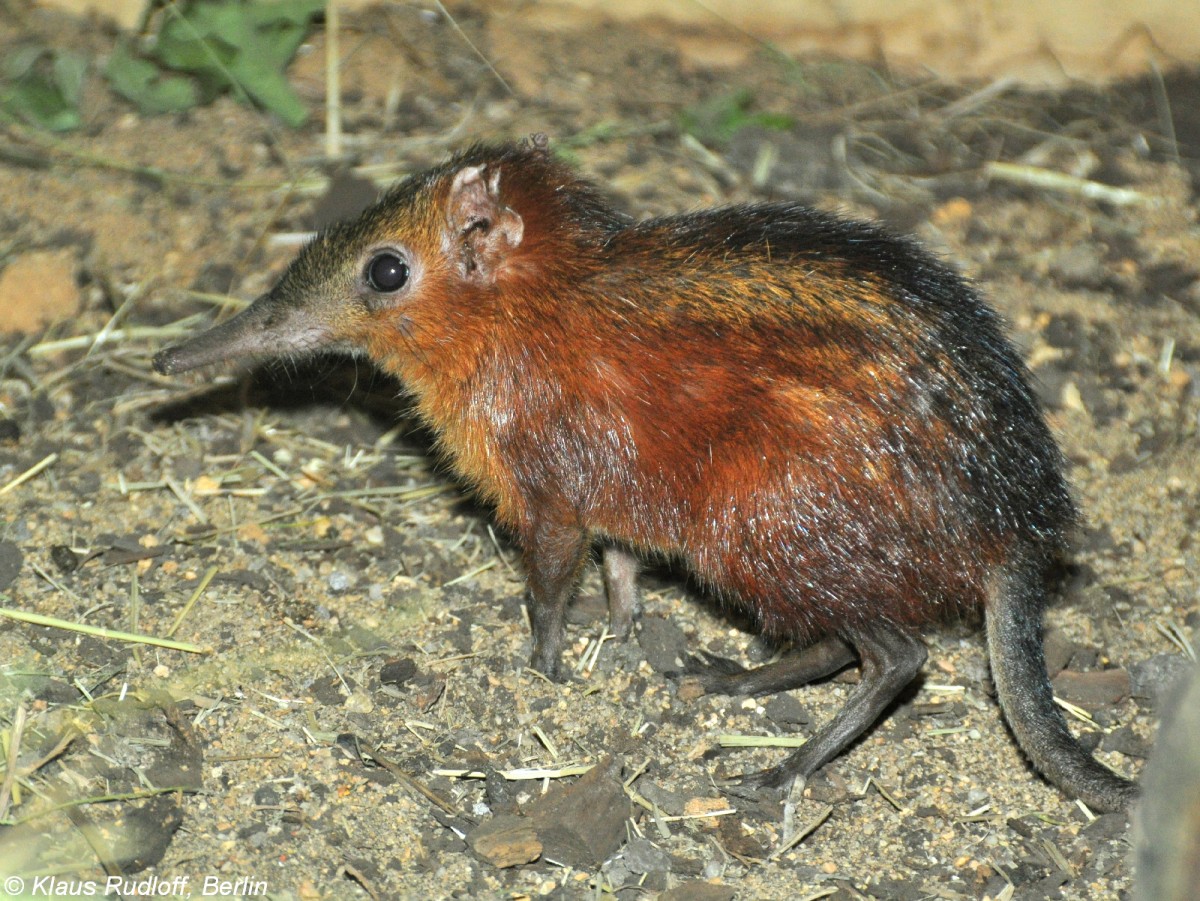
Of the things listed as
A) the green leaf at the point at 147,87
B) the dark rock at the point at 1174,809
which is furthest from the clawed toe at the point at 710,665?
the green leaf at the point at 147,87

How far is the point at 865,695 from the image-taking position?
4.95 m

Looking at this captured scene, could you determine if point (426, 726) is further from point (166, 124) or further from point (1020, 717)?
point (166, 124)

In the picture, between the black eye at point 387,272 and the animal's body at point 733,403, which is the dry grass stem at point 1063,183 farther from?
the black eye at point 387,272

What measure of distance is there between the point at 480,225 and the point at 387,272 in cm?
41

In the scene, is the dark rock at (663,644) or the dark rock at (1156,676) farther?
the dark rock at (663,644)

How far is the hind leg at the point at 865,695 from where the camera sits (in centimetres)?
490

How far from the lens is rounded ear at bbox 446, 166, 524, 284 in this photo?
5.14m

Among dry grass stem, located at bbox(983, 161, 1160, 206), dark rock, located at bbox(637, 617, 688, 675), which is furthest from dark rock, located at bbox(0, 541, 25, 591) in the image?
dry grass stem, located at bbox(983, 161, 1160, 206)

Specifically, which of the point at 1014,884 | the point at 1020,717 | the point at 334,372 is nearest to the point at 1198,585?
the point at 1020,717

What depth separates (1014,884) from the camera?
15.2ft

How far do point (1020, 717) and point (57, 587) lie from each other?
364 centimetres

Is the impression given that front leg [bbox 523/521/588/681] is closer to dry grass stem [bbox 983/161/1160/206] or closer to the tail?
the tail

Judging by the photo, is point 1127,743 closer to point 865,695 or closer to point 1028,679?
point 1028,679

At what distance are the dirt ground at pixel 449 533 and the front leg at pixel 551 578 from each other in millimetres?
124
